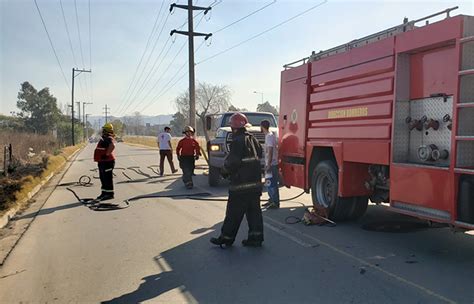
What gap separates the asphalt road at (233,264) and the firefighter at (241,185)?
224 millimetres

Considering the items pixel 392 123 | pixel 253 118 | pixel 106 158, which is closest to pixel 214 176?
pixel 253 118

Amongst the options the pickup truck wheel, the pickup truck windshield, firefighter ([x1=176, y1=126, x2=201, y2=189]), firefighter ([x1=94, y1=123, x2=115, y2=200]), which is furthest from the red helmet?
the pickup truck windshield

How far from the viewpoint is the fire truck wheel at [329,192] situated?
7578 millimetres

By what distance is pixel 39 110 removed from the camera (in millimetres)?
65375

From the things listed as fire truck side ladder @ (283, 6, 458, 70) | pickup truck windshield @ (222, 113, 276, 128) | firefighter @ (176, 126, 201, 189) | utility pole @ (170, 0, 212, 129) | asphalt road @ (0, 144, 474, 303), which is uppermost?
utility pole @ (170, 0, 212, 129)

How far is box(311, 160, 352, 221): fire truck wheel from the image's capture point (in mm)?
7578

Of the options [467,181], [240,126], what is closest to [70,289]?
[240,126]

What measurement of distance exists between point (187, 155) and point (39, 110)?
5981 cm

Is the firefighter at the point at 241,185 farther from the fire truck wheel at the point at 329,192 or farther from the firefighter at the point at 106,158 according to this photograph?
the firefighter at the point at 106,158

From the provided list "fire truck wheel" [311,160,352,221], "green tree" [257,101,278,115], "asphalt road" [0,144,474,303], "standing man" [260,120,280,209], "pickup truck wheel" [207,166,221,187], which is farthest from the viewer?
"green tree" [257,101,278,115]

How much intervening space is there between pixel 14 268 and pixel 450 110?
19.0ft

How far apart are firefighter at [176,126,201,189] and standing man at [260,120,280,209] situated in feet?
13.4

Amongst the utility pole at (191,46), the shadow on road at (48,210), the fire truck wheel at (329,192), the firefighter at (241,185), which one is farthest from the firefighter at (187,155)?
the utility pole at (191,46)

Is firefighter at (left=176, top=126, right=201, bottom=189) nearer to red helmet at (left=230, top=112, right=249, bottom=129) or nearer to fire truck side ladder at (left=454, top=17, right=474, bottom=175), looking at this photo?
red helmet at (left=230, top=112, right=249, bottom=129)
